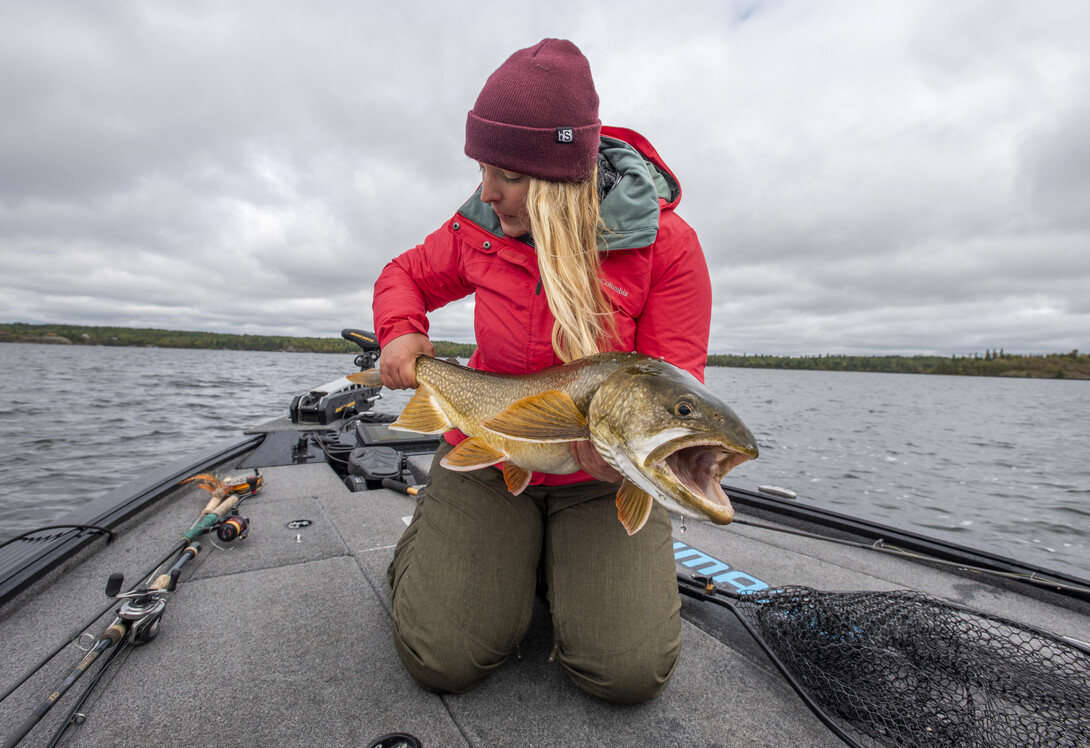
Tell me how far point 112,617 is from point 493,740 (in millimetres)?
2035

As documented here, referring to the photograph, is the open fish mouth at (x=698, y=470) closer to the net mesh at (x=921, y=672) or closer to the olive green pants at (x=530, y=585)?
the olive green pants at (x=530, y=585)

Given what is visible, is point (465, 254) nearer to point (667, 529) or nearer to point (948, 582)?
point (667, 529)

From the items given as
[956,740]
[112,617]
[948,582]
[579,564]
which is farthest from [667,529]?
→ [112,617]

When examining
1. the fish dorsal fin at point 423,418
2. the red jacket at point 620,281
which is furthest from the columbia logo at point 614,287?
the fish dorsal fin at point 423,418

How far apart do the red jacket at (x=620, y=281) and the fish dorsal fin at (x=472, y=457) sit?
1.72ft

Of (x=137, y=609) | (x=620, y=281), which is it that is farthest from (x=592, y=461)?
(x=137, y=609)

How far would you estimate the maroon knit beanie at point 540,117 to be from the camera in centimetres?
231

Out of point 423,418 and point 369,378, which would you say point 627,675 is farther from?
point 369,378

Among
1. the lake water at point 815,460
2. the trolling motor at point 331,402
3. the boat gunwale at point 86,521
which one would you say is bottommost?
the lake water at point 815,460

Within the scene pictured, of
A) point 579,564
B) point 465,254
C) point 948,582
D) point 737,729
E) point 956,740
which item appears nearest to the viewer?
point 956,740

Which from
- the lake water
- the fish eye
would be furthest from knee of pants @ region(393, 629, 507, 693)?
the lake water

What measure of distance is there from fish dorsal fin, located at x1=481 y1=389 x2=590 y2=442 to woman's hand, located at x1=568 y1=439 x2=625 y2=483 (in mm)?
87

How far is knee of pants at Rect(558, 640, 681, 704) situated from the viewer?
6.79 feet

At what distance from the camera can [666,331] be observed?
259 centimetres
